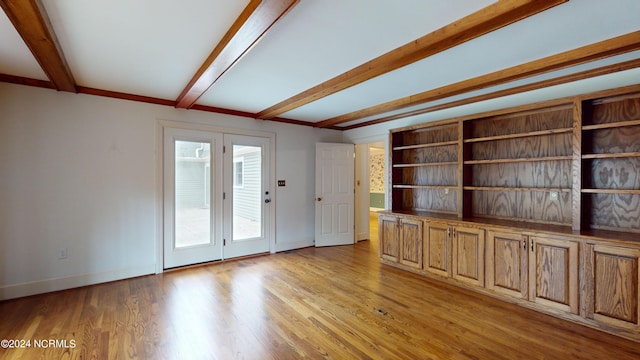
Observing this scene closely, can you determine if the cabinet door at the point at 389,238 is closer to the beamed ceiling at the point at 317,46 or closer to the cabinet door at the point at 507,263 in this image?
the cabinet door at the point at 507,263

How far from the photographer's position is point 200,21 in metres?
2.07

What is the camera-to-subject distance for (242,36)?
2088 millimetres

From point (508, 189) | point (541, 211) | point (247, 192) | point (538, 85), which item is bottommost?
point (541, 211)

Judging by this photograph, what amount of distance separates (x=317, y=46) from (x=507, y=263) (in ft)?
9.74

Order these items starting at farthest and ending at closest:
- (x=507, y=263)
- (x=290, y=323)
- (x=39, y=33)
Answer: (x=507, y=263), (x=290, y=323), (x=39, y=33)

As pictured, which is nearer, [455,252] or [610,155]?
[610,155]

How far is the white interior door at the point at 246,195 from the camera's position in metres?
4.62

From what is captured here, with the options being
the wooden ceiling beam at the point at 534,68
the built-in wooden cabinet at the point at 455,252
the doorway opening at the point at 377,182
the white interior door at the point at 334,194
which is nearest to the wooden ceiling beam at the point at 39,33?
the wooden ceiling beam at the point at 534,68

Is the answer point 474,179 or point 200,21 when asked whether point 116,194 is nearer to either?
point 200,21

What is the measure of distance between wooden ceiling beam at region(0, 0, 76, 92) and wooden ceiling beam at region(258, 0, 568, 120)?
92.7 inches

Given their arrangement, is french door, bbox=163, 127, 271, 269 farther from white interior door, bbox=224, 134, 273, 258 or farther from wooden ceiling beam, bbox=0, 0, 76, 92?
wooden ceiling beam, bbox=0, 0, 76, 92

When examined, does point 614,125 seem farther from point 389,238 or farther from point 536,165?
point 389,238

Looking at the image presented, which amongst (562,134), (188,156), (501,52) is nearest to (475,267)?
(562,134)

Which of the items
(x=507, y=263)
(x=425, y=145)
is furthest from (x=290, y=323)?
(x=425, y=145)
